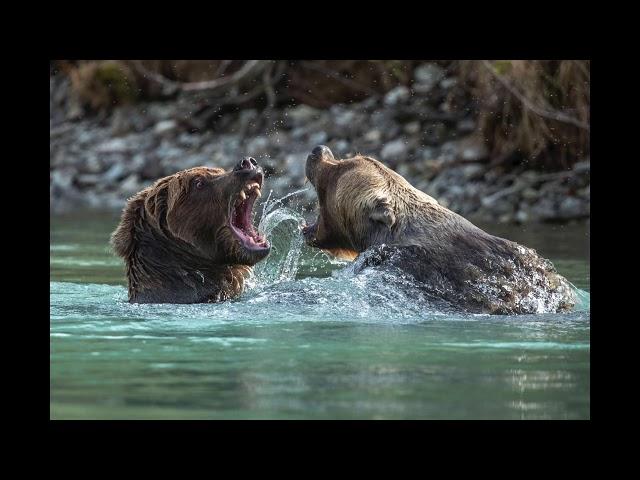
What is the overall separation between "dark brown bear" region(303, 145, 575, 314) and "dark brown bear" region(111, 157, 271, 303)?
23.2 inches

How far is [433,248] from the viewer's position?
789 centimetres

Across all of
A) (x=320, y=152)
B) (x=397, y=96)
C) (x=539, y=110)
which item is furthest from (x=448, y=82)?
(x=320, y=152)

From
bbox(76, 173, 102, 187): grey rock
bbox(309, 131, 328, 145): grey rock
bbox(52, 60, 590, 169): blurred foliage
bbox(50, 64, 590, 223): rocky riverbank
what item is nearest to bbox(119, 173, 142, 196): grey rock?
bbox(50, 64, 590, 223): rocky riverbank

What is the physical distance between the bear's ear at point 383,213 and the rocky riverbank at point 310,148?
7228 millimetres

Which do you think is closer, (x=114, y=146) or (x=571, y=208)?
(x=571, y=208)

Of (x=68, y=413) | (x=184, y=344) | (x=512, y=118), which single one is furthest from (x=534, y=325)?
(x=512, y=118)

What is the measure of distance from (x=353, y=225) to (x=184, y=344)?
2045mm

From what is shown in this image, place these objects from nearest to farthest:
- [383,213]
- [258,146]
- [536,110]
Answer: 1. [383,213]
2. [536,110]
3. [258,146]

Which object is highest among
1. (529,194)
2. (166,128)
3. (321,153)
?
(166,128)

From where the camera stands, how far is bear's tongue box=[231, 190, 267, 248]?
8.28 metres

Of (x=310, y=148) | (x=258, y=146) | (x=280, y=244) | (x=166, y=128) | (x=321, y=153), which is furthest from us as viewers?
(x=166, y=128)

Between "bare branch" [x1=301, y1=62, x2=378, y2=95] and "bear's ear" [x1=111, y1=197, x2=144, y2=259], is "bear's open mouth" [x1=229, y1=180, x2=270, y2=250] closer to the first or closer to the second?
"bear's ear" [x1=111, y1=197, x2=144, y2=259]

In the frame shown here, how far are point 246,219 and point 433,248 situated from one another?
4.23ft

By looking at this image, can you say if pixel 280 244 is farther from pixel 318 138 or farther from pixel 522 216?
pixel 318 138
